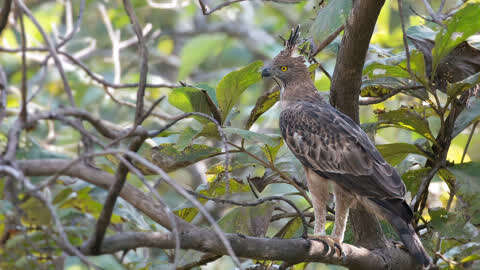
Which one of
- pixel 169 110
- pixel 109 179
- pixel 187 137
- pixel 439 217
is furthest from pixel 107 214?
pixel 169 110

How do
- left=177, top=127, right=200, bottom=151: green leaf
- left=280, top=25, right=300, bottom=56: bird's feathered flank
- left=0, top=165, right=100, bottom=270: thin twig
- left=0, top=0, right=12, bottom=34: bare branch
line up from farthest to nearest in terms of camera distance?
1. left=280, top=25, right=300, bottom=56: bird's feathered flank
2. left=177, top=127, right=200, bottom=151: green leaf
3. left=0, top=0, right=12, bottom=34: bare branch
4. left=0, top=165, right=100, bottom=270: thin twig

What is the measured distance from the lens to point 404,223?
11.9ft

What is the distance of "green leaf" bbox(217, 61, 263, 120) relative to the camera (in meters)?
3.69

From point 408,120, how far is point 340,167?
562 mm

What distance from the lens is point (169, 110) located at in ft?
29.9

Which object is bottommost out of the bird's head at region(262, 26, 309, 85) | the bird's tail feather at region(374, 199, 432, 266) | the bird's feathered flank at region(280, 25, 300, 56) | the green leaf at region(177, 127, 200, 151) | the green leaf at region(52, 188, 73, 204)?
the green leaf at region(52, 188, 73, 204)

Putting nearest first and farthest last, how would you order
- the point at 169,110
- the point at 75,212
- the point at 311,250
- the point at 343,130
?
the point at 75,212
the point at 311,250
the point at 343,130
the point at 169,110

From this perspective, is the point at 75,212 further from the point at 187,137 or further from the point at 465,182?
the point at 465,182

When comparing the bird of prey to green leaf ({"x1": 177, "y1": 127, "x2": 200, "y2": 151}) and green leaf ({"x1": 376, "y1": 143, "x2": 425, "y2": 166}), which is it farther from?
green leaf ({"x1": 177, "y1": 127, "x2": 200, "y2": 151})

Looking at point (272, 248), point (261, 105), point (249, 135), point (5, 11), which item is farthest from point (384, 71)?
point (5, 11)

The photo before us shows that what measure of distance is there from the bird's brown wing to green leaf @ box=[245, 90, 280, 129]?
0.76ft

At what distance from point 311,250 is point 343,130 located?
1221mm

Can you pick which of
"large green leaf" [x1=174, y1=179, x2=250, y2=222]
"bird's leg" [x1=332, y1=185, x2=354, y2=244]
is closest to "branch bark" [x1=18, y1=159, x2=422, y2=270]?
"bird's leg" [x1=332, y1=185, x2=354, y2=244]

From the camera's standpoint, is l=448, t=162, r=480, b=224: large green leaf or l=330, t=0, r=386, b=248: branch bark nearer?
l=330, t=0, r=386, b=248: branch bark
